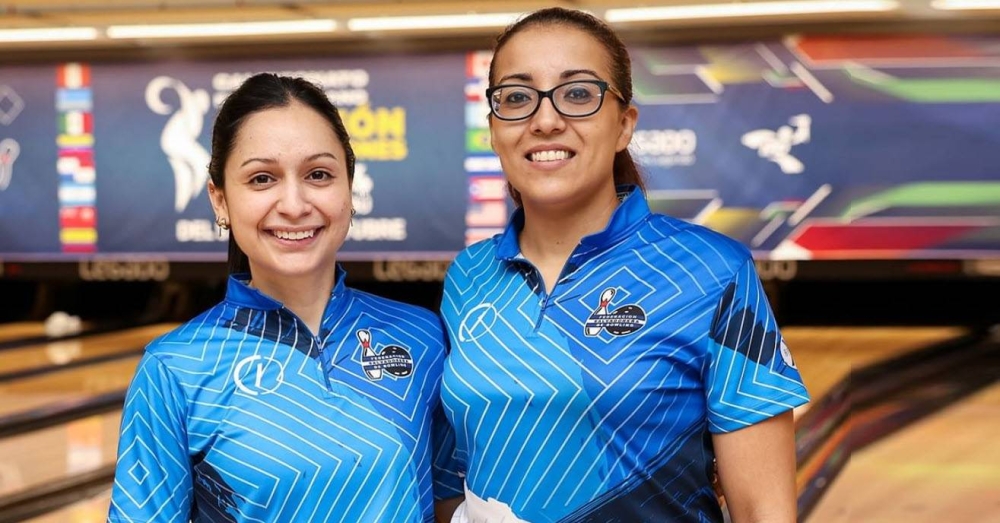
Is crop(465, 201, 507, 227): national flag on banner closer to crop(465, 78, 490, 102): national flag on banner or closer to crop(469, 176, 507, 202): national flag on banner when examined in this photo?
crop(469, 176, 507, 202): national flag on banner

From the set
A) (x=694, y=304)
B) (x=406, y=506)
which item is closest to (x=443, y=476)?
(x=406, y=506)

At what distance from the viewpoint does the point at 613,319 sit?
1192mm

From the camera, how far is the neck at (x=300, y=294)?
4.17ft

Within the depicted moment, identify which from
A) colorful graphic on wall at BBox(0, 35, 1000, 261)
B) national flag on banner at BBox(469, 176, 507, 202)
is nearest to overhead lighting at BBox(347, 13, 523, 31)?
colorful graphic on wall at BBox(0, 35, 1000, 261)

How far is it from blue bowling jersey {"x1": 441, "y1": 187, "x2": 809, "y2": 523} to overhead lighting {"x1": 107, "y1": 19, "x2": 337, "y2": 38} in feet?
16.4

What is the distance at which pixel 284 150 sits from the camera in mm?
1215

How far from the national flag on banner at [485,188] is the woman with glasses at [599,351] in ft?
16.0

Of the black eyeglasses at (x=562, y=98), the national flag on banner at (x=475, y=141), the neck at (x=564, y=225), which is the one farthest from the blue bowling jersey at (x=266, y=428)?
the national flag on banner at (x=475, y=141)

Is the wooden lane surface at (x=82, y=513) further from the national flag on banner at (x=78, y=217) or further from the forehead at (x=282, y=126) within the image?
the national flag on banner at (x=78, y=217)

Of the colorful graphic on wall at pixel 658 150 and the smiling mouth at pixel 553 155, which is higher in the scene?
the smiling mouth at pixel 553 155

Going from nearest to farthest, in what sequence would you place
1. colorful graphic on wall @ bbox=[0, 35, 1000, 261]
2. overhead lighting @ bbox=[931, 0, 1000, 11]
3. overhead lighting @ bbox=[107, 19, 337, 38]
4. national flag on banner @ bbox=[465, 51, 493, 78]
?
overhead lighting @ bbox=[931, 0, 1000, 11] → colorful graphic on wall @ bbox=[0, 35, 1000, 261] → overhead lighting @ bbox=[107, 19, 337, 38] → national flag on banner @ bbox=[465, 51, 493, 78]

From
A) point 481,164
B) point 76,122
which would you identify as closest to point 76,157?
point 76,122

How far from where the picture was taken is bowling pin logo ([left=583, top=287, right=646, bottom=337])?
3.88ft

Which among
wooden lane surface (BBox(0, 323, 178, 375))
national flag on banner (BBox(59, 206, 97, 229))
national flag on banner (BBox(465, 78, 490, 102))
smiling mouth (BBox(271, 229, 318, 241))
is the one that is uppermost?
smiling mouth (BBox(271, 229, 318, 241))
